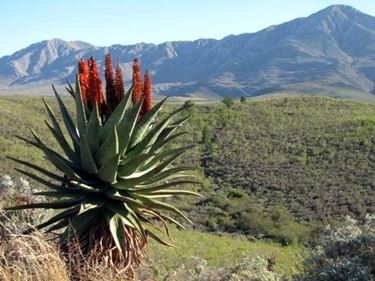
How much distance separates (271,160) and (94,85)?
116 ft

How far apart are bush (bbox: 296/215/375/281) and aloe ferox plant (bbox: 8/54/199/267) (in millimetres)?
1846

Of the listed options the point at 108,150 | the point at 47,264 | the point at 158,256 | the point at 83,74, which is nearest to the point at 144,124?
the point at 108,150

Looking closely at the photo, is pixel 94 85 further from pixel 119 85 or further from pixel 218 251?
pixel 218 251

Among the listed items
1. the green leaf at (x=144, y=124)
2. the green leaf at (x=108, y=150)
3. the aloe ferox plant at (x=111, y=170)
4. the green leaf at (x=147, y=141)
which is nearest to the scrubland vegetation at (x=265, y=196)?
the aloe ferox plant at (x=111, y=170)

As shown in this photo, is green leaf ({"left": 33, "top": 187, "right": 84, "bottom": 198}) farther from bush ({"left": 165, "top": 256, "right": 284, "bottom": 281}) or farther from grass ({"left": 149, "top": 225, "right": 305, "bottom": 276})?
grass ({"left": 149, "top": 225, "right": 305, "bottom": 276})

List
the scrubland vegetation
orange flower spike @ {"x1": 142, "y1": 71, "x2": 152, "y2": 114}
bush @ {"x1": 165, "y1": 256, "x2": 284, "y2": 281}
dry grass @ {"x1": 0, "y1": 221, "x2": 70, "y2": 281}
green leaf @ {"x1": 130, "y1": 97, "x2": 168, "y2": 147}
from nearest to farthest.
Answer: dry grass @ {"x1": 0, "y1": 221, "x2": 70, "y2": 281}, orange flower spike @ {"x1": 142, "y1": 71, "x2": 152, "y2": 114}, green leaf @ {"x1": 130, "y1": 97, "x2": 168, "y2": 147}, the scrubland vegetation, bush @ {"x1": 165, "y1": 256, "x2": 284, "y2": 281}

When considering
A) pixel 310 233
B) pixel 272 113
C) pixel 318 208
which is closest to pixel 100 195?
pixel 310 233

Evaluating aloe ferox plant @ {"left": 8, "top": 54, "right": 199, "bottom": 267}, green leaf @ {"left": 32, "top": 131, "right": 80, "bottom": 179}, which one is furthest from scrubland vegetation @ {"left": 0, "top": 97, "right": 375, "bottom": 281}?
green leaf @ {"left": 32, "top": 131, "right": 80, "bottom": 179}

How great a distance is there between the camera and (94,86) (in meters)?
6.34

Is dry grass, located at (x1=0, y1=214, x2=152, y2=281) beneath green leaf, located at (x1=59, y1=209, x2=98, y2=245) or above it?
beneath

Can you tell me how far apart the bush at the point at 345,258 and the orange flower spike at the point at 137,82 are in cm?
274

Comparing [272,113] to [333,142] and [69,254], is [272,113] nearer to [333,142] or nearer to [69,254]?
[333,142]

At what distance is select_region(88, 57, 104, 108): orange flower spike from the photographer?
6.24 meters

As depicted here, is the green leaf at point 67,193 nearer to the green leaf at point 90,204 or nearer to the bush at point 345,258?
the green leaf at point 90,204
